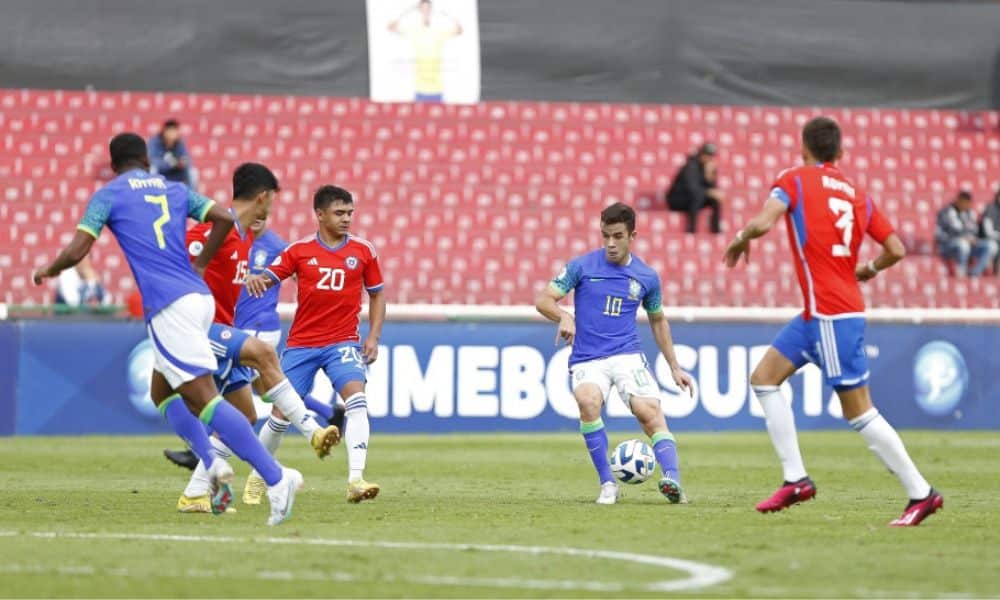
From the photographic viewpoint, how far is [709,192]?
26.5 meters

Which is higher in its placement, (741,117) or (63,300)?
(741,117)

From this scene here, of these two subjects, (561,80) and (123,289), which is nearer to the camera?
(123,289)

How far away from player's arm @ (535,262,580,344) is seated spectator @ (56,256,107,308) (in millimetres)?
10894

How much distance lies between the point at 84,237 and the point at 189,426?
1190 millimetres

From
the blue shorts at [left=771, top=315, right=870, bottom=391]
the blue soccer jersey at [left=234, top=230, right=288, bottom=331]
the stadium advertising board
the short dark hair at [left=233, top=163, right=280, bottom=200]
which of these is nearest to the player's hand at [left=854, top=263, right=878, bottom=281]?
the blue shorts at [left=771, top=315, right=870, bottom=391]

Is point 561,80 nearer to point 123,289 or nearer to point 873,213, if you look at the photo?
point 123,289

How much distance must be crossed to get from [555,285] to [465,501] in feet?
4.92

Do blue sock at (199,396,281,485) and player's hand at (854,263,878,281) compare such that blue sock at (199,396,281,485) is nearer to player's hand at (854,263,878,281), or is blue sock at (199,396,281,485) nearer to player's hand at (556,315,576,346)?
player's hand at (556,315,576,346)

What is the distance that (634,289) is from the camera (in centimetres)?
1179

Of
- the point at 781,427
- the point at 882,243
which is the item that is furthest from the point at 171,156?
the point at 882,243

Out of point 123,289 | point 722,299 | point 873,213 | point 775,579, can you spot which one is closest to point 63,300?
point 123,289

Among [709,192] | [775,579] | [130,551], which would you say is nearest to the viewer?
[775,579]

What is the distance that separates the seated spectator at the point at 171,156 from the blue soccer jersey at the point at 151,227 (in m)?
14.6

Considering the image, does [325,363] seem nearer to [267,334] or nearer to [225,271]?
[225,271]
